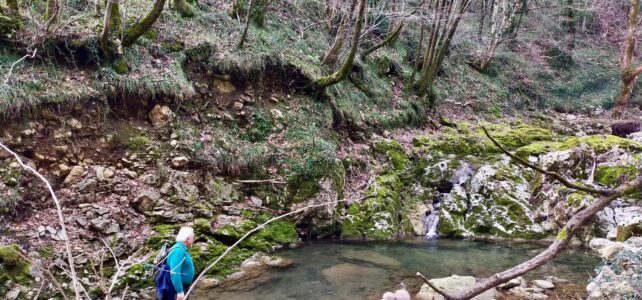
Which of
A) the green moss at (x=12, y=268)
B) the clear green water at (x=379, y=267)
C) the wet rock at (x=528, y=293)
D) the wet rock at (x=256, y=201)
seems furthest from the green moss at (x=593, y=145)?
the green moss at (x=12, y=268)

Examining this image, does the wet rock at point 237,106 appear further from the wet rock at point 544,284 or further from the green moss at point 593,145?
the green moss at point 593,145

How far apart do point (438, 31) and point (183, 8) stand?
7.96 metres

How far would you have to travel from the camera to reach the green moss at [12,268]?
4.37 meters

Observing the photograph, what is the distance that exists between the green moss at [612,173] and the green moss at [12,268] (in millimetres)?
9329

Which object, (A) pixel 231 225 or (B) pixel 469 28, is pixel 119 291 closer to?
(A) pixel 231 225

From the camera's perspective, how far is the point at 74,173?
5742mm

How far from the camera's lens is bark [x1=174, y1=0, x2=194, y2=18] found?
8805mm

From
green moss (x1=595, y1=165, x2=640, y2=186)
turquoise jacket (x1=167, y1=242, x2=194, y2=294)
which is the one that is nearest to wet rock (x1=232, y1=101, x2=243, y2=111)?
turquoise jacket (x1=167, y1=242, x2=194, y2=294)

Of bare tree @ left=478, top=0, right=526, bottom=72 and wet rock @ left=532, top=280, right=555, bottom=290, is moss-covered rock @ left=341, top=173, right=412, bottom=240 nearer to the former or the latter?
wet rock @ left=532, top=280, right=555, bottom=290

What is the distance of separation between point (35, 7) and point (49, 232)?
4.06m

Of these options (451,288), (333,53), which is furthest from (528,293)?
(333,53)

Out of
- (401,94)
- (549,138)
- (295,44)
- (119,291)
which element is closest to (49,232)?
(119,291)

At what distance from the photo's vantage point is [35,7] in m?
6.73

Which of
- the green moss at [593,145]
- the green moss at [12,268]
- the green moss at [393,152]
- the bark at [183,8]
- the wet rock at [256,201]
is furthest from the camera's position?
the green moss at [393,152]
